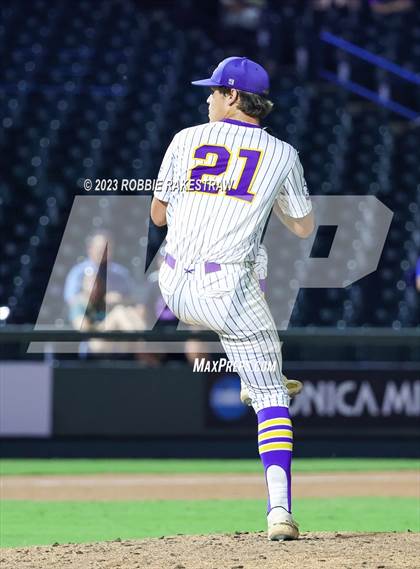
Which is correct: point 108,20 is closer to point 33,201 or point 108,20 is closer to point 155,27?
point 155,27

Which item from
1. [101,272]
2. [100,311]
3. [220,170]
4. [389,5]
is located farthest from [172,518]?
[389,5]

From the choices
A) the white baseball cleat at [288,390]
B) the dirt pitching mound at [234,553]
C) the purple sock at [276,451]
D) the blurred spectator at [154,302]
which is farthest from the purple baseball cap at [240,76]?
the blurred spectator at [154,302]

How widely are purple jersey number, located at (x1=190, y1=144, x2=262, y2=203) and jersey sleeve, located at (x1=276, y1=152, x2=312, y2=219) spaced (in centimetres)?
19

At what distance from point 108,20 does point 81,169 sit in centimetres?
474

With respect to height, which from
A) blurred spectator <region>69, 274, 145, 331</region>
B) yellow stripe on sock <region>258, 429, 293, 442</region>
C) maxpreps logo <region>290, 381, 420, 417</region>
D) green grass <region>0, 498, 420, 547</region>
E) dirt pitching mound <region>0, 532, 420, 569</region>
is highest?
blurred spectator <region>69, 274, 145, 331</region>

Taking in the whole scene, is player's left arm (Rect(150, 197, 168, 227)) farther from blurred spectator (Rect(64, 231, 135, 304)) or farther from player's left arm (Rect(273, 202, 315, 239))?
blurred spectator (Rect(64, 231, 135, 304))

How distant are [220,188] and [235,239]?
23 cm

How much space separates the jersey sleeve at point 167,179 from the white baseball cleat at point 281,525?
1425 mm

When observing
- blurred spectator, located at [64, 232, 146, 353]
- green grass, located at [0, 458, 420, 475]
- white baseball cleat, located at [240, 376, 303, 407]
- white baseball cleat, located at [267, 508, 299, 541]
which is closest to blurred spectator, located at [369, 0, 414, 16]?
blurred spectator, located at [64, 232, 146, 353]

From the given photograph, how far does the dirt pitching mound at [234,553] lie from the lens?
4730 millimetres

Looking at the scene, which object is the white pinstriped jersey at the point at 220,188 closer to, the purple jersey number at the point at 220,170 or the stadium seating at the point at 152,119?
the purple jersey number at the point at 220,170

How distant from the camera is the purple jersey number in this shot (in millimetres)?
5090

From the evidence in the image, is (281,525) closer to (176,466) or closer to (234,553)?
(234,553)

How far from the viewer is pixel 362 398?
12070 millimetres
